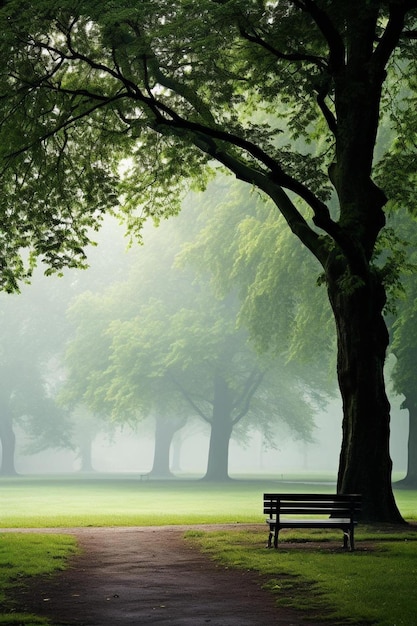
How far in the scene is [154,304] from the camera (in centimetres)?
4875

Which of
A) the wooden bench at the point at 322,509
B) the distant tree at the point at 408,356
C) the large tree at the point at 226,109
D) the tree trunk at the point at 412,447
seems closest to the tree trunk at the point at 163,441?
the tree trunk at the point at 412,447

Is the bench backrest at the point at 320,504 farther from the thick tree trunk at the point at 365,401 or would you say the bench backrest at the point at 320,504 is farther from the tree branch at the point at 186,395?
the tree branch at the point at 186,395

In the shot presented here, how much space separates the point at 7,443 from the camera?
209ft

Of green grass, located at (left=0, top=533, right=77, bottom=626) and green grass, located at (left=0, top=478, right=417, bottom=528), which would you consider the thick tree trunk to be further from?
green grass, located at (left=0, top=533, right=77, bottom=626)

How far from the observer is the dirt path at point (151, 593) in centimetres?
808

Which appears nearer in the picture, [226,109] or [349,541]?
[349,541]

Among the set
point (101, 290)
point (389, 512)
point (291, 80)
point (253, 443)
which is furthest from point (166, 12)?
point (253, 443)

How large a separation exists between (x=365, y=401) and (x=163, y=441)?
4744 cm

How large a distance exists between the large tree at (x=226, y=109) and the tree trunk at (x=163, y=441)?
138 feet

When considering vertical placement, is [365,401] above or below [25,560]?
above

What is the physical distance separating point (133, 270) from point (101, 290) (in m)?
10.8

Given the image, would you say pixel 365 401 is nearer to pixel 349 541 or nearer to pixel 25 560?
pixel 349 541


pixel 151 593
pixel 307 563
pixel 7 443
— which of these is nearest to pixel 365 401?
pixel 307 563

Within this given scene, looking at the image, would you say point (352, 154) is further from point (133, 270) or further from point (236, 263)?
Result: point (133, 270)
